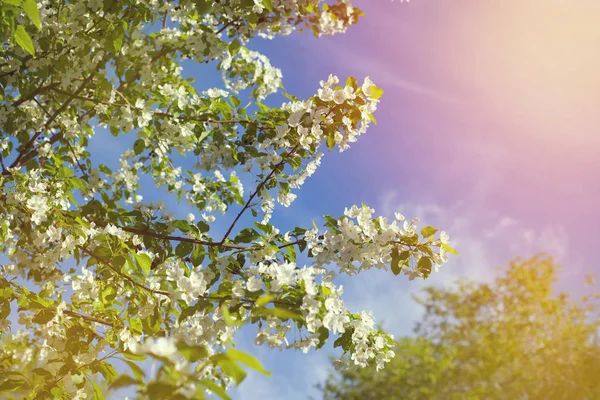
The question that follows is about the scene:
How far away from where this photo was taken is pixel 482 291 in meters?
18.9

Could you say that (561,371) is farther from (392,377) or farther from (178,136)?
(178,136)

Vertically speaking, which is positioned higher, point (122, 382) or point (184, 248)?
point (184, 248)

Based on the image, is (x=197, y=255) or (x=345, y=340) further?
(x=197, y=255)

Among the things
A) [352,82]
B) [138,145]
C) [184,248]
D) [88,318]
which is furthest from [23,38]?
[138,145]

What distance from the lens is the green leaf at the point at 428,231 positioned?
340 centimetres

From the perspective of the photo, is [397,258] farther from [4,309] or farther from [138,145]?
[138,145]

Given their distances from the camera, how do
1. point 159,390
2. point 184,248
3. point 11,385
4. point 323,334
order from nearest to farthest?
point 159,390 < point 323,334 < point 11,385 < point 184,248

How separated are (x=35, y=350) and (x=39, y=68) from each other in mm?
3685

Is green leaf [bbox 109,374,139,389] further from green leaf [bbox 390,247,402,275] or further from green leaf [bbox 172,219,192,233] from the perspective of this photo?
green leaf [bbox 172,219,192,233]

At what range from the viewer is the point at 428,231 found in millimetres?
3422

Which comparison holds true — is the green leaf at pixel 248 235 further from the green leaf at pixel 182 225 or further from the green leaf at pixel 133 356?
the green leaf at pixel 133 356

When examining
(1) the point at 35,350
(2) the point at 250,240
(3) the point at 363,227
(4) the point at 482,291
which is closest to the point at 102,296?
(2) the point at 250,240

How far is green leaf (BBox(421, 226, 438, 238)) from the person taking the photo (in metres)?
3.40

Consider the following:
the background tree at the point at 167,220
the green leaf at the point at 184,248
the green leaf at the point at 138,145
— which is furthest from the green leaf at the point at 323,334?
the green leaf at the point at 138,145
